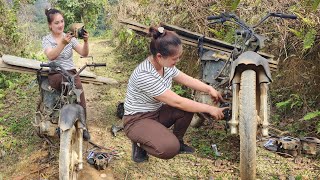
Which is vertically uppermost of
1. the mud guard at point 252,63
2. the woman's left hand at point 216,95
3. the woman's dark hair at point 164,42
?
the woman's dark hair at point 164,42

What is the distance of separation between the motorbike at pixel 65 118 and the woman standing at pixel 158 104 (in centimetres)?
50

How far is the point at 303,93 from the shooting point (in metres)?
4.93

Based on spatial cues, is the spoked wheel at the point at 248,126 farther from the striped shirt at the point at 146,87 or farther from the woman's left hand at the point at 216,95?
the striped shirt at the point at 146,87

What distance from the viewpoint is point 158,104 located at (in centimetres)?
358

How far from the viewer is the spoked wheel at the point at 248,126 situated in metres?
2.96

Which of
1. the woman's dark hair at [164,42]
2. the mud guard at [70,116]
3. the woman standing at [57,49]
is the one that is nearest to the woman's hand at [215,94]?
the woman's dark hair at [164,42]

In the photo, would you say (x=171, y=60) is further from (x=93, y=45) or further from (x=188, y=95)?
(x=93, y=45)

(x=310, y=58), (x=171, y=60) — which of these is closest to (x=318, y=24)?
(x=310, y=58)

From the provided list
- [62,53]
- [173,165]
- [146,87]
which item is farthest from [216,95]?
[62,53]

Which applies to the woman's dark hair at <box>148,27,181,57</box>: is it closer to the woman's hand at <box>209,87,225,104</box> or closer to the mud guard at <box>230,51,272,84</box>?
the mud guard at <box>230,51,272,84</box>

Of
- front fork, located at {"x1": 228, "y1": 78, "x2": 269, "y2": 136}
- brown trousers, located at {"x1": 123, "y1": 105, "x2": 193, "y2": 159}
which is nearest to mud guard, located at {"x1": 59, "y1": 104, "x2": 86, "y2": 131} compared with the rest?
brown trousers, located at {"x1": 123, "y1": 105, "x2": 193, "y2": 159}

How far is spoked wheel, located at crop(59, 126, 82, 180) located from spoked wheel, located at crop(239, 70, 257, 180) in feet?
4.88

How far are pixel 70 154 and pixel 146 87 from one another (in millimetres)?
925

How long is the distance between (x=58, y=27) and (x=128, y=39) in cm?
432
